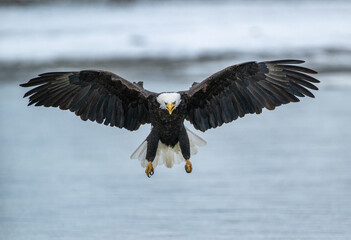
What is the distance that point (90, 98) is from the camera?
23.3 ft

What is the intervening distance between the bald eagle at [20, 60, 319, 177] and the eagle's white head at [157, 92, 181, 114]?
13cm

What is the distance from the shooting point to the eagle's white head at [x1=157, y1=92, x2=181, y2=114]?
651cm

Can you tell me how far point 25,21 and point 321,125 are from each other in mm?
9587

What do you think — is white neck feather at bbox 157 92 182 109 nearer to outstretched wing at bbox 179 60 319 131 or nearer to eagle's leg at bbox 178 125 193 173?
outstretched wing at bbox 179 60 319 131

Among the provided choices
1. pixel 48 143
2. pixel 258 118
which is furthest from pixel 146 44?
pixel 48 143

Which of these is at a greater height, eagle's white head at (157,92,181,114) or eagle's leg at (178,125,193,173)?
eagle's white head at (157,92,181,114)

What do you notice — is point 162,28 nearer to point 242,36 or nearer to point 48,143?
point 242,36

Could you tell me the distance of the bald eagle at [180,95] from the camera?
6.86m

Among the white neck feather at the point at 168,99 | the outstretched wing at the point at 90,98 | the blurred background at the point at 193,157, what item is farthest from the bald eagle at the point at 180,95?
the blurred background at the point at 193,157

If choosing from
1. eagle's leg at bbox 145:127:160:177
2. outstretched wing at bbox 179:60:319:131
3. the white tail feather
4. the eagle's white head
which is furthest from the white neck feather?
the white tail feather

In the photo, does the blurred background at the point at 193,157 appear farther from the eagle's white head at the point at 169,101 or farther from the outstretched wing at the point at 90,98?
the eagle's white head at the point at 169,101

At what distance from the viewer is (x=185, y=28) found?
55.2 feet

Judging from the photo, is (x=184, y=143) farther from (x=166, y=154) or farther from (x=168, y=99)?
(x=168, y=99)

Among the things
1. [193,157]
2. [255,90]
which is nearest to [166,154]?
[255,90]
